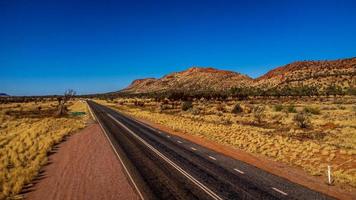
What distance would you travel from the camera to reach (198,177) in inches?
573

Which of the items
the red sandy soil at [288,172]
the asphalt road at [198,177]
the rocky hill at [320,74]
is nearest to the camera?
the asphalt road at [198,177]

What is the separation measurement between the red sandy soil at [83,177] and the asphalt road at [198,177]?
61 centimetres

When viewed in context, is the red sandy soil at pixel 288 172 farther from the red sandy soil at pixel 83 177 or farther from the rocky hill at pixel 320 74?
the rocky hill at pixel 320 74

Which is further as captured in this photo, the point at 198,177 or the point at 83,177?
the point at 83,177

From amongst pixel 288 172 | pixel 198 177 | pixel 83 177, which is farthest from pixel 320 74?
pixel 83 177

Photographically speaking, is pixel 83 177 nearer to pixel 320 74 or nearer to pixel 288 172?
pixel 288 172

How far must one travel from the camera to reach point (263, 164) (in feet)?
58.0

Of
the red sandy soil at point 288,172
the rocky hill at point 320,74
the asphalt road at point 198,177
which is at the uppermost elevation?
the rocky hill at point 320,74

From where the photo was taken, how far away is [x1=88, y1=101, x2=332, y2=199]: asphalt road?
1217cm

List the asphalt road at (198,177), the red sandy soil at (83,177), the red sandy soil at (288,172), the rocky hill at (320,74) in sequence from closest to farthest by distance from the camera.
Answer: the asphalt road at (198,177), the red sandy soil at (288,172), the red sandy soil at (83,177), the rocky hill at (320,74)

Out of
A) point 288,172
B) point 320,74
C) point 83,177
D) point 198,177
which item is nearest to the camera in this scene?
point 198,177

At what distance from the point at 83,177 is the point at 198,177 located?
551 centimetres

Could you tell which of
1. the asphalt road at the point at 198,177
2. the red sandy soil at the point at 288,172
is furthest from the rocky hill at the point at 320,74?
the asphalt road at the point at 198,177

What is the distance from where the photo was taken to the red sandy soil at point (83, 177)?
506 inches
